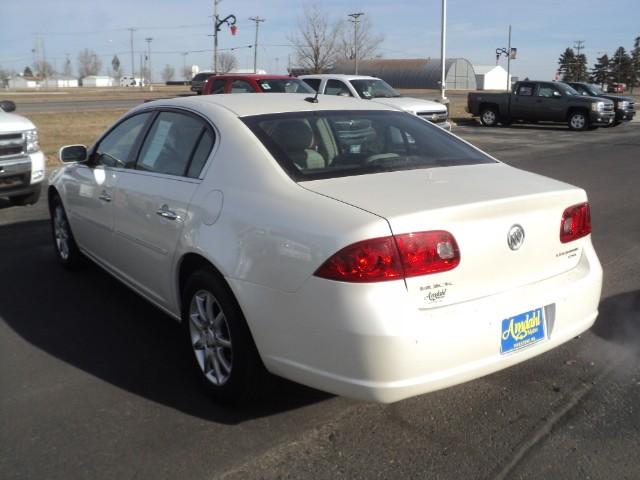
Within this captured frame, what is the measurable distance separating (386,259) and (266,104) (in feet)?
5.46

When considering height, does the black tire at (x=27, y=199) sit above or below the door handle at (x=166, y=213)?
below

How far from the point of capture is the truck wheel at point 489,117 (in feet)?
89.0

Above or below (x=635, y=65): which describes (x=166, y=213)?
below

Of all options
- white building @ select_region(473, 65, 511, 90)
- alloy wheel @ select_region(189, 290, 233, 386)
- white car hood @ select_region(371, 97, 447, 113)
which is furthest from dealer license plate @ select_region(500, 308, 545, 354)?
white building @ select_region(473, 65, 511, 90)

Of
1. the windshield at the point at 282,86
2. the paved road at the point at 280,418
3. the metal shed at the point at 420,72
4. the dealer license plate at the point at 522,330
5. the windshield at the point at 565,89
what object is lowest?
the paved road at the point at 280,418

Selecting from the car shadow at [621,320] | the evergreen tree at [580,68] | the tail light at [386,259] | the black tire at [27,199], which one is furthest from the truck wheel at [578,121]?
the evergreen tree at [580,68]

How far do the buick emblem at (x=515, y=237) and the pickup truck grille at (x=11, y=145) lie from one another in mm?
7338

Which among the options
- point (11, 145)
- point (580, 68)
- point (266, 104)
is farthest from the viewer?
point (580, 68)

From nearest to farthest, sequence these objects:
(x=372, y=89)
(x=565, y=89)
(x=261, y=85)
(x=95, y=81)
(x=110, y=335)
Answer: (x=110, y=335) < (x=261, y=85) < (x=372, y=89) < (x=565, y=89) < (x=95, y=81)

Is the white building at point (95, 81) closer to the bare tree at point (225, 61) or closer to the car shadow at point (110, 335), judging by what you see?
the bare tree at point (225, 61)

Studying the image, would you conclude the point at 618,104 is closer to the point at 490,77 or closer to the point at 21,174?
the point at 21,174

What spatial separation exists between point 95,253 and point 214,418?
2.31 metres

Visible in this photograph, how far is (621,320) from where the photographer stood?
4.73 m

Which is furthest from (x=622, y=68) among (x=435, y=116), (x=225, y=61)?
(x=435, y=116)
